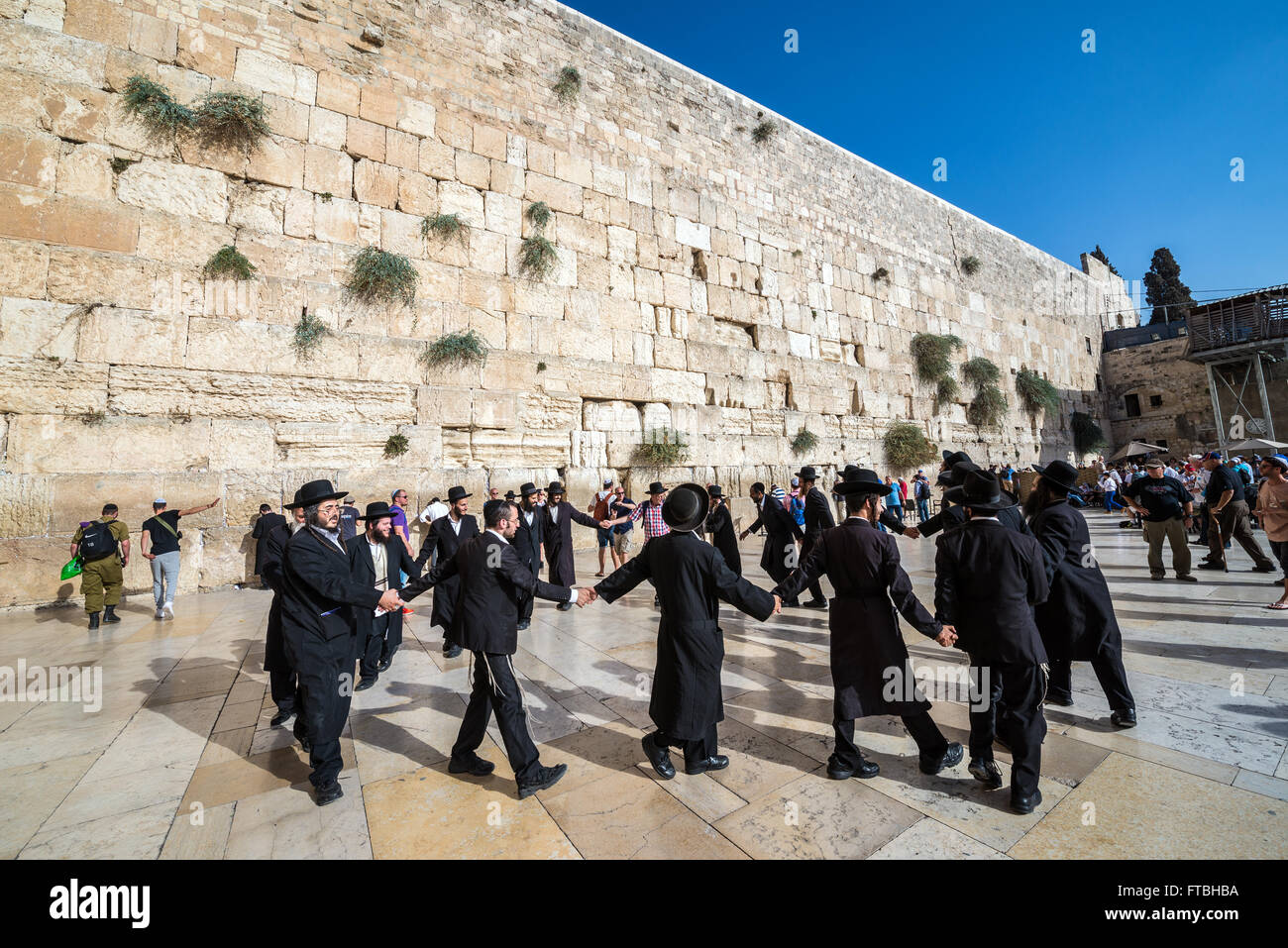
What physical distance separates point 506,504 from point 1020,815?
9.24 ft

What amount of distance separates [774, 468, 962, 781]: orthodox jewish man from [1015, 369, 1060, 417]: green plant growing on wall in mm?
18668

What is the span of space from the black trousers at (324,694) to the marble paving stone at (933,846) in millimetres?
2441

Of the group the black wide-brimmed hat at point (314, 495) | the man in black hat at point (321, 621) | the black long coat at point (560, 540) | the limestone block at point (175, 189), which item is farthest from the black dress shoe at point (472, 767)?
the limestone block at point (175, 189)

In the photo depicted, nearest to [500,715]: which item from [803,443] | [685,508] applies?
[685,508]

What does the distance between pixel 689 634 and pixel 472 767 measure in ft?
4.23

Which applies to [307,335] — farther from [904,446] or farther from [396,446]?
[904,446]

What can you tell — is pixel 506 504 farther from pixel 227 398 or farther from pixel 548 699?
pixel 227 398

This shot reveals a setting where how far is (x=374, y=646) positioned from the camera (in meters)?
4.07

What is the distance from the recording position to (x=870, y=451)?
14070mm

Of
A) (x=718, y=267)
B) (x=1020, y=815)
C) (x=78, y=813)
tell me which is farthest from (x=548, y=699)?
(x=718, y=267)

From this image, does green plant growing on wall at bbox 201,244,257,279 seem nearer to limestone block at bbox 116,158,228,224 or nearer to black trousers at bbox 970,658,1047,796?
limestone block at bbox 116,158,228,224

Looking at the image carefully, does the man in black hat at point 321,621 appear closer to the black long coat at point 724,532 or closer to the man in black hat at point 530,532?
the man in black hat at point 530,532

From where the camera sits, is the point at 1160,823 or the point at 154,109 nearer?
the point at 1160,823

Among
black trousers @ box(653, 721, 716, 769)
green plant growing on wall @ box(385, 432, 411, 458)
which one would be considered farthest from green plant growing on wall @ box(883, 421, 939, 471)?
black trousers @ box(653, 721, 716, 769)
